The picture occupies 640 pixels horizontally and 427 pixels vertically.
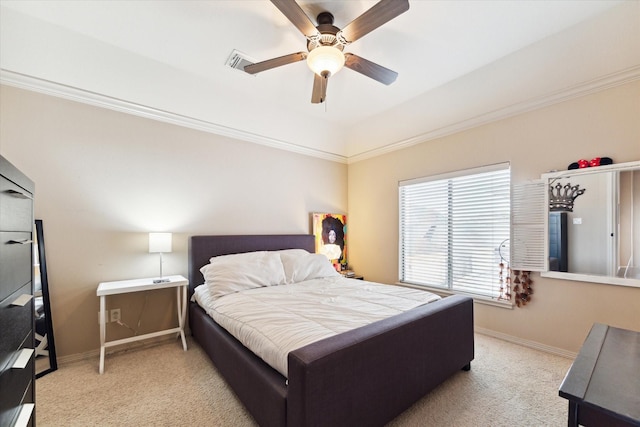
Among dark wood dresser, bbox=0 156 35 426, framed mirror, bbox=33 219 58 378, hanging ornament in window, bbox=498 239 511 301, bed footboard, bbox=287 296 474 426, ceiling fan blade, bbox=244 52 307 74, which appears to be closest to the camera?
dark wood dresser, bbox=0 156 35 426

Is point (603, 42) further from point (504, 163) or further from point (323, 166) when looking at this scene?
point (323, 166)

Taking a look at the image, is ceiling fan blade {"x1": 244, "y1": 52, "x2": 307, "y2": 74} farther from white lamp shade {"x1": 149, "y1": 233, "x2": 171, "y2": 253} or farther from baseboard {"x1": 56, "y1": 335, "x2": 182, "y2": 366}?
baseboard {"x1": 56, "y1": 335, "x2": 182, "y2": 366}

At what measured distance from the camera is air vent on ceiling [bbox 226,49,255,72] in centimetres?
267

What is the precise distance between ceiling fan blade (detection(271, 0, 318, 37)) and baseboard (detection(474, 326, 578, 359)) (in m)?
3.52

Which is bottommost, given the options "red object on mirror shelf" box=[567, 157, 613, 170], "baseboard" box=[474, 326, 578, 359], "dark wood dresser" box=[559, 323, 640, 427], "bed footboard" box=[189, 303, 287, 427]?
"baseboard" box=[474, 326, 578, 359]

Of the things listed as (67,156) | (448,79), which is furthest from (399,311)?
(67,156)

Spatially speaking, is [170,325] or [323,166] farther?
[323,166]

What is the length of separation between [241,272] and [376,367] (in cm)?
173

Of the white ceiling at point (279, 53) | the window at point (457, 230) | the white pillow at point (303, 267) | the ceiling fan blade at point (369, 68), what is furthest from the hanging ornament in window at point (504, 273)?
the ceiling fan blade at point (369, 68)

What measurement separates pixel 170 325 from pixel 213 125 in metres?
2.44

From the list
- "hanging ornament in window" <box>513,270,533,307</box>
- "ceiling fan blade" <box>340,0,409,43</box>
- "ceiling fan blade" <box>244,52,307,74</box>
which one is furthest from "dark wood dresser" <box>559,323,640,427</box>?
"ceiling fan blade" <box>244,52,307,74</box>

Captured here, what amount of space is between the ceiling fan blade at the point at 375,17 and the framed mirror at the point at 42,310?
3.12 meters

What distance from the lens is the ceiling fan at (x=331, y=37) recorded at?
1.69 m

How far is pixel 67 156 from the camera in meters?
2.49
